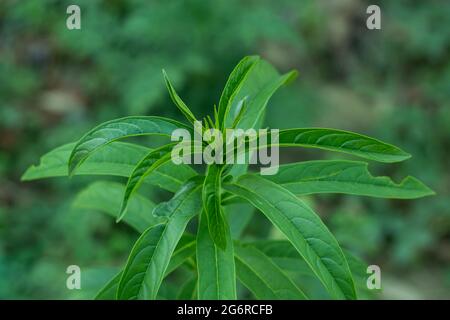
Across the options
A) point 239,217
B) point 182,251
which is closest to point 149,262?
point 182,251

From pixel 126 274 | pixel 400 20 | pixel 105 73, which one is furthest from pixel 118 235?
pixel 400 20

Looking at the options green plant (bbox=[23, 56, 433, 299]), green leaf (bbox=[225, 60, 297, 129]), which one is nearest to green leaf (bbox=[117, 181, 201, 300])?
green plant (bbox=[23, 56, 433, 299])

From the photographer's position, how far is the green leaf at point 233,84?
855 millimetres

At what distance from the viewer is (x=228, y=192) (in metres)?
0.96

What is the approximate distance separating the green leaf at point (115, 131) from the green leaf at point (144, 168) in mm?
31

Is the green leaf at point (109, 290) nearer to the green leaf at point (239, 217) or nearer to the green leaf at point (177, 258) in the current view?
the green leaf at point (177, 258)

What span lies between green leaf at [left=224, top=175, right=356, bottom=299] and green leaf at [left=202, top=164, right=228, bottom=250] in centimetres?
6

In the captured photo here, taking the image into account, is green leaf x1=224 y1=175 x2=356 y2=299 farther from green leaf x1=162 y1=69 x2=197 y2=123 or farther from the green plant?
green leaf x1=162 y1=69 x2=197 y2=123

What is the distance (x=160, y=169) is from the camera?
978 mm

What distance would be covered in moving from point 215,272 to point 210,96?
1.91 meters

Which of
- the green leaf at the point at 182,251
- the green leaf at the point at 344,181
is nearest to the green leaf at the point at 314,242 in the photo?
the green leaf at the point at 344,181

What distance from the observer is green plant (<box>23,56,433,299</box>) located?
81 centimetres

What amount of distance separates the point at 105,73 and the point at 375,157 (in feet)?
7.70
